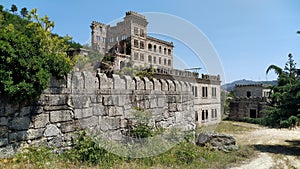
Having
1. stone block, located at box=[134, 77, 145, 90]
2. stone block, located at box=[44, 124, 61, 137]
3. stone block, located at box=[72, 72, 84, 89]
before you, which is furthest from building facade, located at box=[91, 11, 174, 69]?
stone block, located at box=[44, 124, 61, 137]

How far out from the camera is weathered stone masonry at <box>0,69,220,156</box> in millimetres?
3770

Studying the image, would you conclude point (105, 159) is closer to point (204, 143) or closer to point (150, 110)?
point (150, 110)

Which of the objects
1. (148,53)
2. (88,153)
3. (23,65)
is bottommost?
(88,153)

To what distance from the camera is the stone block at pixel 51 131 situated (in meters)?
4.19

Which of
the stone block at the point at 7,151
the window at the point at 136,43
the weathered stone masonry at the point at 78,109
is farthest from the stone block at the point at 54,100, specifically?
the window at the point at 136,43

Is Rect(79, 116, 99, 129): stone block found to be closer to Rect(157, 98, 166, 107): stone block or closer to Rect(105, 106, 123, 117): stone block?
→ Rect(105, 106, 123, 117): stone block

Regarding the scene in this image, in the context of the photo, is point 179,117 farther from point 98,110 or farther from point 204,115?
point 204,115

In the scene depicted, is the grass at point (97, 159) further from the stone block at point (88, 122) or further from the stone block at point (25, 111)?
the stone block at point (25, 111)

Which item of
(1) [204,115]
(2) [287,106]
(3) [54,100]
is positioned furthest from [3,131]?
(1) [204,115]

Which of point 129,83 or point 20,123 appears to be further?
point 129,83

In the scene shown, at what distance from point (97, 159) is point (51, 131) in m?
1.01

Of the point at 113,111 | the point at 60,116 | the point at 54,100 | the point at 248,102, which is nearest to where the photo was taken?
the point at 54,100

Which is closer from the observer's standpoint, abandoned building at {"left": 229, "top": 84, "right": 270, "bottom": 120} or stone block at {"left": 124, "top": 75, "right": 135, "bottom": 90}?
stone block at {"left": 124, "top": 75, "right": 135, "bottom": 90}

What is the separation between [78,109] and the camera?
15.2ft
